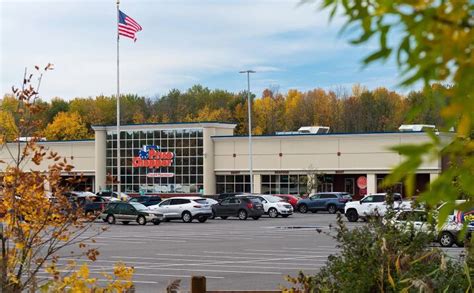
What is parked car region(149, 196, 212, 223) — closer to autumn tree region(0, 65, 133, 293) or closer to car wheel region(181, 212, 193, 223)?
car wheel region(181, 212, 193, 223)

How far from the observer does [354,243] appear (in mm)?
7996

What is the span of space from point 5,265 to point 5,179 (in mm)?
861

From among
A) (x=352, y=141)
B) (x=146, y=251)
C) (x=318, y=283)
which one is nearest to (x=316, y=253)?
(x=146, y=251)

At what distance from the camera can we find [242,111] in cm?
12850

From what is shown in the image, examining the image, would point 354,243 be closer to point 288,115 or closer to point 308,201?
point 308,201

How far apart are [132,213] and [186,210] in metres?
3.95

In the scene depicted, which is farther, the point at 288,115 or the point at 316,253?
the point at 288,115

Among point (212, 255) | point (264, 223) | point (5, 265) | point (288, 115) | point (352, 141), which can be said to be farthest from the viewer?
point (288, 115)

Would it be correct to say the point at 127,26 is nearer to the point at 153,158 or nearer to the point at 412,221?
the point at 153,158

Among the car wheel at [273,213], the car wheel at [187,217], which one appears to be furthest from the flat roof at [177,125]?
the car wheel at [187,217]

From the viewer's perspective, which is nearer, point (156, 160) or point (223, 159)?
point (223, 159)

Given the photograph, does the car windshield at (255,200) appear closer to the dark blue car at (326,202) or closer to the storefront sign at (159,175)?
the dark blue car at (326,202)

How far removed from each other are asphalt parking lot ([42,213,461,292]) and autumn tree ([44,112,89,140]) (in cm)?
7896

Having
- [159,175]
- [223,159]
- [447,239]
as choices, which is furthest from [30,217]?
[159,175]
